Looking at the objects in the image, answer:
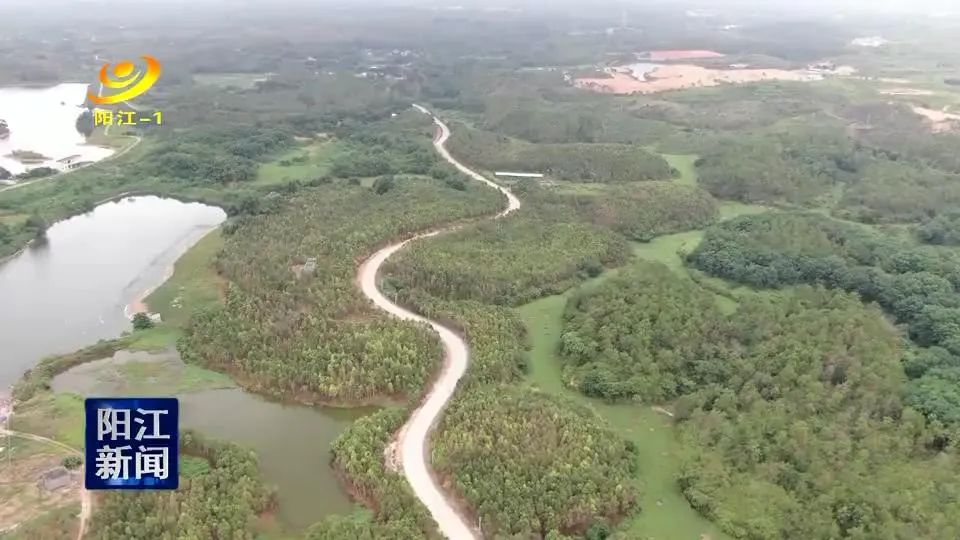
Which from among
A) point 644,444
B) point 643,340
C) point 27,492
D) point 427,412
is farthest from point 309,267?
point 644,444

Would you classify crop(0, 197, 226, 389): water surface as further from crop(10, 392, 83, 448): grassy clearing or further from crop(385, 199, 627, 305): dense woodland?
crop(385, 199, 627, 305): dense woodland

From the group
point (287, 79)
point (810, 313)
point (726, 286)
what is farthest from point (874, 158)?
point (287, 79)

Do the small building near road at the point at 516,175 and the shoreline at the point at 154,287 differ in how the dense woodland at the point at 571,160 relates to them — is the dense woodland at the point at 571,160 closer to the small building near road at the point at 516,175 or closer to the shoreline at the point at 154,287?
the small building near road at the point at 516,175

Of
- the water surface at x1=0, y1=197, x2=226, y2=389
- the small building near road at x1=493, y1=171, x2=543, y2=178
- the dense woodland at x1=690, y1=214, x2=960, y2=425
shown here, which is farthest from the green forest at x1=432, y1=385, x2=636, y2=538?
the small building near road at x1=493, y1=171, x2=543, y2=178

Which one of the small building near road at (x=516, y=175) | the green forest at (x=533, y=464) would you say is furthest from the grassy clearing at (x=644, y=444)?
the small building near road at (x=516, y=175)

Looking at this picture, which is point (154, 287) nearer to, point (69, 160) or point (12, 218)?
point (12, 218)

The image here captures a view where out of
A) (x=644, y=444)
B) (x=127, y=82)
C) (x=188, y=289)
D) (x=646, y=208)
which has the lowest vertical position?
(x=644, y=444)
